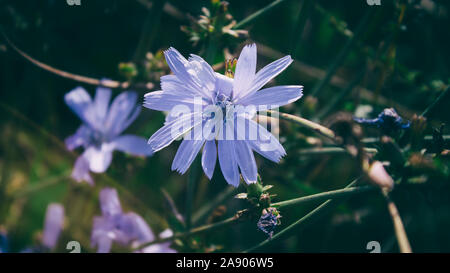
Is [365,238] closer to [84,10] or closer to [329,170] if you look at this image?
[329,170]

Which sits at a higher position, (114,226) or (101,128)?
(101,128)

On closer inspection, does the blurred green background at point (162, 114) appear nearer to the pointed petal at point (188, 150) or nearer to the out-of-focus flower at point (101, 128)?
the out-of-focus flower at point (101, 128)

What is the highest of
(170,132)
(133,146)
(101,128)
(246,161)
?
(101,128)

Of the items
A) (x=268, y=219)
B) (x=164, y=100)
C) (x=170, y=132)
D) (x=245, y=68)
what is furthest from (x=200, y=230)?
(x=245, y=68)

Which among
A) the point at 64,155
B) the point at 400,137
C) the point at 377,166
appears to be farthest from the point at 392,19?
the point at 64,155

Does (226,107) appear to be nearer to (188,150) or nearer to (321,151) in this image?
(188,150)

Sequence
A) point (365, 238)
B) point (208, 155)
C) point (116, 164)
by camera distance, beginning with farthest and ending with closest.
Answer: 1. point (365, 238)
2. point (116, 164)
3. point (208, 155)

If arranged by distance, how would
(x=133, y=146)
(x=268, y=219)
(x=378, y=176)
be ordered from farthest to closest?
1. (x=133, y=146)
2. (x=268, y=219)
3. (x=378, y=176)
